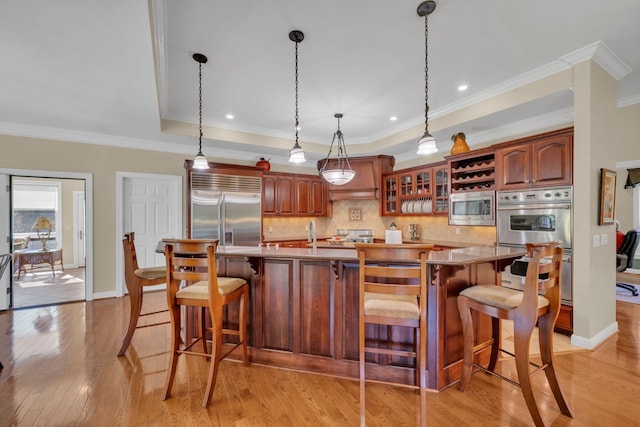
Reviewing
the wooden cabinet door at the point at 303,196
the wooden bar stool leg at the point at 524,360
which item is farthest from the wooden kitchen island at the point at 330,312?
the wooden cabinet door at the point at 303,196

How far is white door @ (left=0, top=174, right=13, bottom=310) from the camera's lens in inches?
163

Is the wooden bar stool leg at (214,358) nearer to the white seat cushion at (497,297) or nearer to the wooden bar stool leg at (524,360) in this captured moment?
the white seat cushion at (497,297)

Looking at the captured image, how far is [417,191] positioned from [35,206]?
9398mm

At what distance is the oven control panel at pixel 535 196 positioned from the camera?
3.10m

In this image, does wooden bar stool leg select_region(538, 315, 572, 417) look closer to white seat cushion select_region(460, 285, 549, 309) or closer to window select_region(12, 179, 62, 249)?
white seat cushion select_region(460, 285, 549, 309)

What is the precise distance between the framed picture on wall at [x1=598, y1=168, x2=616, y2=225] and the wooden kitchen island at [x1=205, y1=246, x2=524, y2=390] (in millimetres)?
1274

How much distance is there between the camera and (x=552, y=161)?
3.23 meters

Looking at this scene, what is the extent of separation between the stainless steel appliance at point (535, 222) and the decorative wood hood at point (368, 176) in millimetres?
2463

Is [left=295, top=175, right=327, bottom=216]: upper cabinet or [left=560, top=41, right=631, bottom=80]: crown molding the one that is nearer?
[left=560, top=41, right=631, bottom=80]: crown molding

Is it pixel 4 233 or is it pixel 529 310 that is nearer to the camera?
pixel 529 310

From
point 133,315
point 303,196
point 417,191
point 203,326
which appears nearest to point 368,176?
point 417,191

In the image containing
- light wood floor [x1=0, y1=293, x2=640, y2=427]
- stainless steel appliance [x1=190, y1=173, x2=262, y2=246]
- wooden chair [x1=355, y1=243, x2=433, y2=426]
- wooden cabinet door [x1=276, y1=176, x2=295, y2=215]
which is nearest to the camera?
wooden chair [x1=355, y1=243, x2=433, y2=426]

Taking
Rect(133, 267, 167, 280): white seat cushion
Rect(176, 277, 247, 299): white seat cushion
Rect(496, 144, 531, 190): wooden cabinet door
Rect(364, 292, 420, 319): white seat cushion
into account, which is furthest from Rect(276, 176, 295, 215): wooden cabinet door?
Rect(364, 292, 420, 319): white seat cushion

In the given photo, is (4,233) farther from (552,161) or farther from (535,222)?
(552,161)
